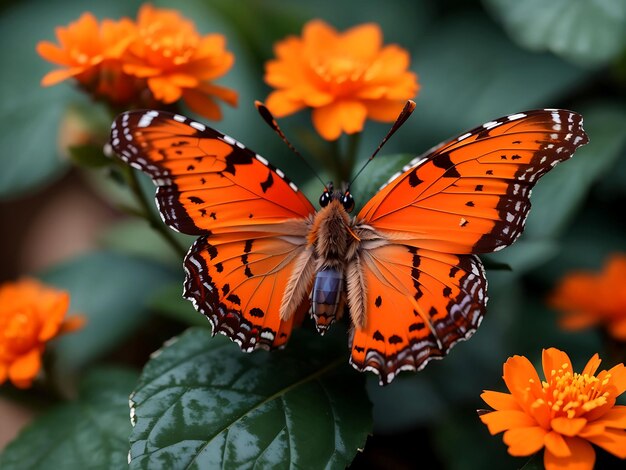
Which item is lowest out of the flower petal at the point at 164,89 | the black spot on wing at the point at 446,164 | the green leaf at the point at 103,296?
the green leaf at the point at 103,296

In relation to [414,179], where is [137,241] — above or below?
below

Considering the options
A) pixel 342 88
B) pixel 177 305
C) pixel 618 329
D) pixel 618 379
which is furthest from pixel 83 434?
pixel 618 329

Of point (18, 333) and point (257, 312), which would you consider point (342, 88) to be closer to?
Result: point (257, 312)

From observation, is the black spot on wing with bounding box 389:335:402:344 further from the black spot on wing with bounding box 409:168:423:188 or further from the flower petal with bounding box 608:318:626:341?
the flower petal with bounding box 608:318:626:341

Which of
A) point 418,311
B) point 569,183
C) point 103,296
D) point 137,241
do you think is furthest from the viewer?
point 137,241

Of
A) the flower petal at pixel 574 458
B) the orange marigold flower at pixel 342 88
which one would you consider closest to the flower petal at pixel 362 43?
the orange marigold flower at pixel 342 88

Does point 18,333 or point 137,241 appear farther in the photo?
point 137,241

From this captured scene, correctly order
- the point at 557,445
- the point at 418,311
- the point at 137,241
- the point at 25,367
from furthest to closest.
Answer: the point at 137,241, the point at 25,367, the point at 418,311, the point at 557,445

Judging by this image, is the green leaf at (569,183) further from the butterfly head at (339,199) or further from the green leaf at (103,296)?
the green leaf at (103,296)
